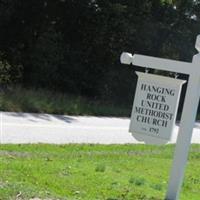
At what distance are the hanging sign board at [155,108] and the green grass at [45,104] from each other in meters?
10.9

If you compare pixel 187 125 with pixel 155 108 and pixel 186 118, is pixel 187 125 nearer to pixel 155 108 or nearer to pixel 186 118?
pixel 186 118

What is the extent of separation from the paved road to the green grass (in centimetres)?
79

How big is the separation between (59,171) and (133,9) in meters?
21.1

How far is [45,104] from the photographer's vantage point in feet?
67.8

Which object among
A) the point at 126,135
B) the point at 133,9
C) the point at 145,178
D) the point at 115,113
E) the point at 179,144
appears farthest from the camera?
the point at 133,9

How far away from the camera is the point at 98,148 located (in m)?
13.0

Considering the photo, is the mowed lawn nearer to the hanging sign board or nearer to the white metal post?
the white metal post

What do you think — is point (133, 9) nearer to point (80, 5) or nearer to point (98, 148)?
point (80, 5)

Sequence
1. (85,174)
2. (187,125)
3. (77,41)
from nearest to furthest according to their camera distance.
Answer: (187,125)
(85,174)
(77,41)

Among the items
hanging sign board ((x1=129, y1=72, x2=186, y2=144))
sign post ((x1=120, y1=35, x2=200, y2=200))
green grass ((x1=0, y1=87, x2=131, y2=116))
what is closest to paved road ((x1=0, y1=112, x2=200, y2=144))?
green grass ((x1=0, y1=87, x2=131, y2=116))

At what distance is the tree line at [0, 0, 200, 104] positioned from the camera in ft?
87.6

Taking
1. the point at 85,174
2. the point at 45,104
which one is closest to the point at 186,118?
the point at 85,174

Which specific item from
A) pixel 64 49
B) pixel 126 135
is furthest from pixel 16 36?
pixel 126 135

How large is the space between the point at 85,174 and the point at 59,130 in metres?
6.52
